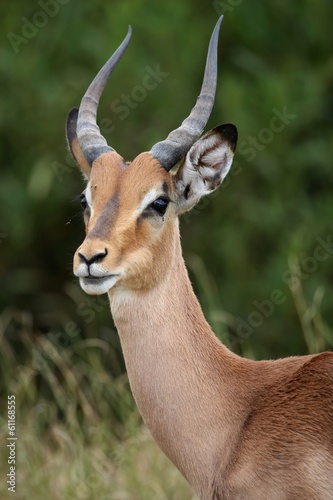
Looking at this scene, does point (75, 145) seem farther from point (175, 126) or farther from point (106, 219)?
point (175, 126)

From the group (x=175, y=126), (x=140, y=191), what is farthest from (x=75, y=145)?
(x=175, y=126)

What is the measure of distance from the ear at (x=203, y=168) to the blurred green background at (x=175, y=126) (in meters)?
6.22

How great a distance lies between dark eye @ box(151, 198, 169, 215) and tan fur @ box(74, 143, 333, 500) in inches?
2.1

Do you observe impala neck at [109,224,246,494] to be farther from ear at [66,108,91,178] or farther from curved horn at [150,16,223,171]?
ear at [66,108,91,178]

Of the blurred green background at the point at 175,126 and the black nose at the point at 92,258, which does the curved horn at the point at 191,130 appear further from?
the blurred green background at the point at 175,126

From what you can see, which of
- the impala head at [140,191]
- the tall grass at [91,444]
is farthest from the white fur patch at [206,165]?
the tall grass at [91,444]

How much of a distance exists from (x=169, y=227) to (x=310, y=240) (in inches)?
313

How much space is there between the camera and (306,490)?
207 inches

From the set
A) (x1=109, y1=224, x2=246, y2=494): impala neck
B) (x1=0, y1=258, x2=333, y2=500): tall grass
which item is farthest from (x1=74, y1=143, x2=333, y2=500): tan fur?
(x1=0, y1=258, x2=333, y2=500): tall grass

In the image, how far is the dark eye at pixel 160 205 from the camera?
5.85 m

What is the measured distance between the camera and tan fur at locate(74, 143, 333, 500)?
5.41m

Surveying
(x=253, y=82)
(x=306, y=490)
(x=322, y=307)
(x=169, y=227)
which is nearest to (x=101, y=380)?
(x=169, y=227)

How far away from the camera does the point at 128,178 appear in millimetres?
5895

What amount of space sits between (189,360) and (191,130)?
1286 mm
